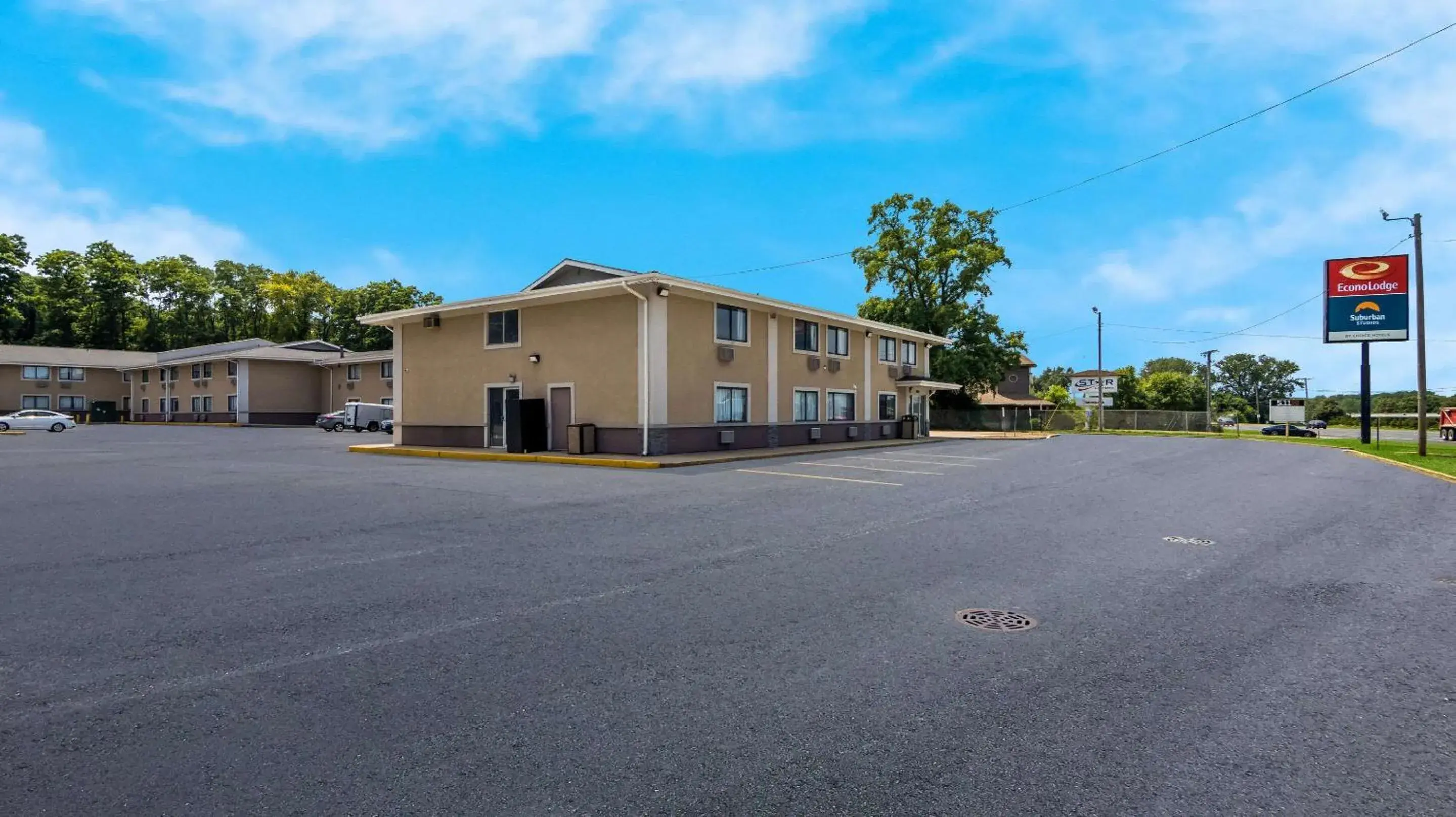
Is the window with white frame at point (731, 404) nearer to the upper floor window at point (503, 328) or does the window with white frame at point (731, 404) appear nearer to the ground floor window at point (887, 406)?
the upper floor window at point (503, 328)

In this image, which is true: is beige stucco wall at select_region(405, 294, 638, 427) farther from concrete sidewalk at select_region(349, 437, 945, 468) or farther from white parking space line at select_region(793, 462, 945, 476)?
white parking space line at select_region(793, 462, 945, 476)

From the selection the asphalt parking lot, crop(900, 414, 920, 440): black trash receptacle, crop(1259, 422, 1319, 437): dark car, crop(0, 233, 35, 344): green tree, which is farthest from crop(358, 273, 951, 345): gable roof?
crop(0, 233, 35, 344): green tree

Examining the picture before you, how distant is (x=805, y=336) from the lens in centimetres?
2664

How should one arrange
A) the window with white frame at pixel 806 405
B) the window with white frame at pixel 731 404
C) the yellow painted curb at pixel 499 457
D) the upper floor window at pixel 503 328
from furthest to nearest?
the window with white frame at pixel 806 405
the upper floor window at pixel 503 328
the window with white frame at pixel 731 404
the yellow painted curb at pixel 499 457

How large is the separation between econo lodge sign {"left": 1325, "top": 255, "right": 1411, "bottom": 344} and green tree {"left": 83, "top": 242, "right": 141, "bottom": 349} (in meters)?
97.0

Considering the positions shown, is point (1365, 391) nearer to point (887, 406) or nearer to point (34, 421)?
point (887, 406)

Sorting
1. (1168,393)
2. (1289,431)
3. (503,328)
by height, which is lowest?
(1289,431)

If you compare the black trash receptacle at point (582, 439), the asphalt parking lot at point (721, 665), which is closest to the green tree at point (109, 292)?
the black trash receptacle at point (582, 439)

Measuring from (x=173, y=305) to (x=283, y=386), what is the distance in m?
41.1

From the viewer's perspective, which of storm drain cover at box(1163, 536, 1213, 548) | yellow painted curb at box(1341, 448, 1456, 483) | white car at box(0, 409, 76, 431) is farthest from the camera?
white car at box(0, 409, 76, 431)

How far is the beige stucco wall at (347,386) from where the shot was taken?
46531 mm

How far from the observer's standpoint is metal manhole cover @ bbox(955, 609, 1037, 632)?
15.3 feet

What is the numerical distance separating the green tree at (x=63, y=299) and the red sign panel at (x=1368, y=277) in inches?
3899

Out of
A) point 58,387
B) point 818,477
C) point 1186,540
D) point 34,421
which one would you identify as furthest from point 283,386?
point 1186,540
